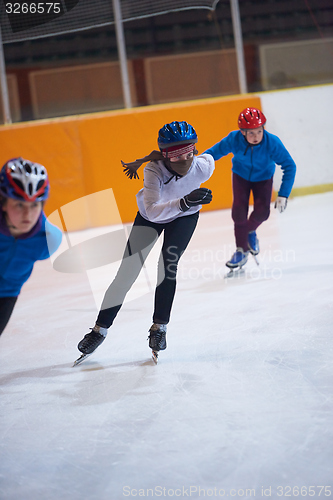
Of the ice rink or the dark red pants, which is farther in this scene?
the dark red pants

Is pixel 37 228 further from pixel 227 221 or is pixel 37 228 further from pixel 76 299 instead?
pixel 227 221

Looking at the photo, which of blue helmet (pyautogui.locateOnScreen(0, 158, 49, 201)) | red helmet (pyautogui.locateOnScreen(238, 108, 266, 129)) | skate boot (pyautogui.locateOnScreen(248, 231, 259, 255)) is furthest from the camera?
skate boot (pyautogui.locateOnScreen(248, 231, 259, 255))

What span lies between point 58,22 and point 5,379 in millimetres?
6800

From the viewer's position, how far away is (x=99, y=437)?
75.7 inches

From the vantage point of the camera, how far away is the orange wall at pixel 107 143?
7.33 metres

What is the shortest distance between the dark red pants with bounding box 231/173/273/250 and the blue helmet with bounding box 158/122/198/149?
196 centimetres

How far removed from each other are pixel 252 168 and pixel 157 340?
2.12 meters

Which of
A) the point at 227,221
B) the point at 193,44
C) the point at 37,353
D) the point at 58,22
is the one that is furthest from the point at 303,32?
the point at 37,353

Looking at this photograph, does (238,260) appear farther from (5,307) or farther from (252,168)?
(5,307)

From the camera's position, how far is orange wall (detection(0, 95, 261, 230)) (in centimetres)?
733

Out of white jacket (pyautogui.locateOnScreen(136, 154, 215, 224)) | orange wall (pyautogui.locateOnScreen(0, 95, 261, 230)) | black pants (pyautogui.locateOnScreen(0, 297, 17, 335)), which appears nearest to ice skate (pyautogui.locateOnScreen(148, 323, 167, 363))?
white jacket (pyautogui.locateOnScreen(136, 154, 215, 224))

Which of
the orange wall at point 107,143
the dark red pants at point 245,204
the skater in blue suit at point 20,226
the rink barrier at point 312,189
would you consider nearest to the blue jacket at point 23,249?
the skater in blue suit at point 20,226

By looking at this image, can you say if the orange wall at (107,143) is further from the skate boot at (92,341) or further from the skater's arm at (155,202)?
the skater's arm at (155,202)

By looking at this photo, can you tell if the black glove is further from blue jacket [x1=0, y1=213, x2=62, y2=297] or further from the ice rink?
the ice rink
